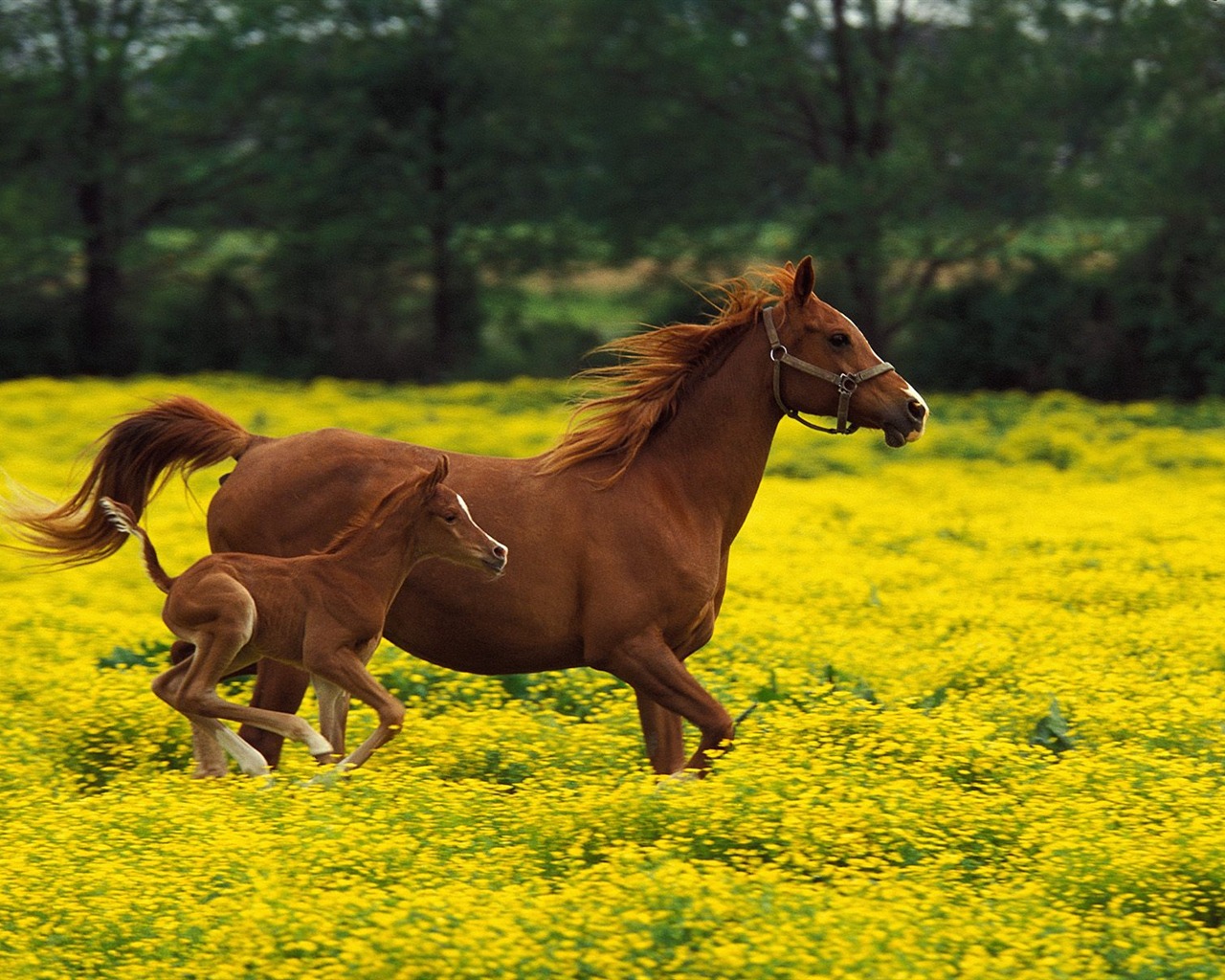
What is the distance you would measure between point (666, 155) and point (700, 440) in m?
28.1

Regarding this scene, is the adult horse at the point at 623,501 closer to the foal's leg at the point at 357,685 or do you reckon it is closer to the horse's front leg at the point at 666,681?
the horse's front leg at the point at 666,681

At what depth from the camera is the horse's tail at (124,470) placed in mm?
7941

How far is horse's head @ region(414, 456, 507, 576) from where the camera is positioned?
23.1 feet

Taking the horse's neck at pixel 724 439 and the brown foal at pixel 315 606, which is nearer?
the brown foal at pixel 315 606

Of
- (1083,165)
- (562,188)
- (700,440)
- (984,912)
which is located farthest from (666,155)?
(984,912)

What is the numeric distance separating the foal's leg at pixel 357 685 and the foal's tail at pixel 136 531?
716mm

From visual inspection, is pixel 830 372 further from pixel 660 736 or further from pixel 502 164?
pixel 502 164

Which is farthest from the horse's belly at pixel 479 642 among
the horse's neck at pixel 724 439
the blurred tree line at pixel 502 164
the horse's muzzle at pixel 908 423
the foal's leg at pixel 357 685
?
the blurred tree line at pixel 502 164

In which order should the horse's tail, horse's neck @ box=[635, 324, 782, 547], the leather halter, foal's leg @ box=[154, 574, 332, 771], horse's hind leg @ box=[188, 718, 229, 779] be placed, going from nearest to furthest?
foal's leg @ box=[154, 574, 332, 771] < horse's hind leg @ box=[188, 718, 229, 779] < the leather halter < horse's neck @ box=[635, 324, 782, 547] < the horse's tail

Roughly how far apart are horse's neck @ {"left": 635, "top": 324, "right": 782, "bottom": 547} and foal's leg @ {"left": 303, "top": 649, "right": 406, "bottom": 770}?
5.11 ft

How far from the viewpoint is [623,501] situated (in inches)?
295

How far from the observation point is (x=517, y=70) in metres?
35.6

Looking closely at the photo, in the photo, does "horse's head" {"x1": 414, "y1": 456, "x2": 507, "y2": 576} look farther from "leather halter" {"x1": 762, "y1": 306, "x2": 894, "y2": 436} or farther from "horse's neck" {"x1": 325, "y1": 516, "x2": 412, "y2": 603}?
"leather halter" {"x1": 762, "y1": 306, "x2": 894, "y2": 436}

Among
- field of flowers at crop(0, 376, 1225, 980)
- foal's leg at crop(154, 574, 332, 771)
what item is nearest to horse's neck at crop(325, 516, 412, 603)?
foal's leg at crop(154, 574, 332, 771)
